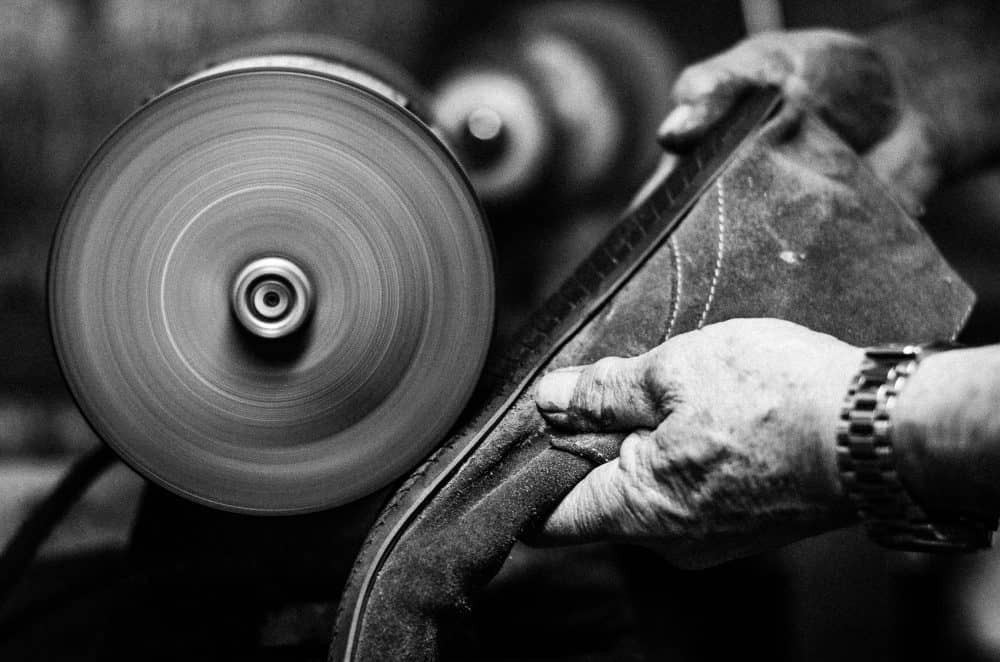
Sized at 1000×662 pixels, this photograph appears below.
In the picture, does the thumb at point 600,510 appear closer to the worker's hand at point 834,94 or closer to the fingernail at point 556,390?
the fingernail at point 556,390

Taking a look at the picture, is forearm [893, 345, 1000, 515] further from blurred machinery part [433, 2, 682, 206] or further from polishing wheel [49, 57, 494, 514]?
blurred machinery part [433, 2, 682, 206]

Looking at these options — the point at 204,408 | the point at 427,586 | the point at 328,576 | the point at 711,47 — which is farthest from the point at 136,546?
the point at 711,47

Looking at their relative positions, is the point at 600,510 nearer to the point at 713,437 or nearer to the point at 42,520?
the point at 713,437

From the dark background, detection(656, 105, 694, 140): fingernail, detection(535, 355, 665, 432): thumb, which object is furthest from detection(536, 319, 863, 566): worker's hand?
the dark background

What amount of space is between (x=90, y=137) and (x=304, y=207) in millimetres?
839

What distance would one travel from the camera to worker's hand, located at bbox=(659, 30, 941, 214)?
3.11 ft

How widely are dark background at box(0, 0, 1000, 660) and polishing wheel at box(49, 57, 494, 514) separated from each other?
0.64 metres

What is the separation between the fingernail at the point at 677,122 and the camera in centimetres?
→ 93

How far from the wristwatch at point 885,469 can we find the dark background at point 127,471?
0.75 metres

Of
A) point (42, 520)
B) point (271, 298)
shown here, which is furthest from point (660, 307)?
point (42, 520)

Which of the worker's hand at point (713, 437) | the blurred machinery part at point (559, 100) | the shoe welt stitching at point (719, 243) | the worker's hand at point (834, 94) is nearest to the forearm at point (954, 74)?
the worker's hand at point (834, 94)

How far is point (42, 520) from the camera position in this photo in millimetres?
1097

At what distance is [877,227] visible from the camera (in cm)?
83

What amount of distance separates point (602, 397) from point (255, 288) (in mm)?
321
